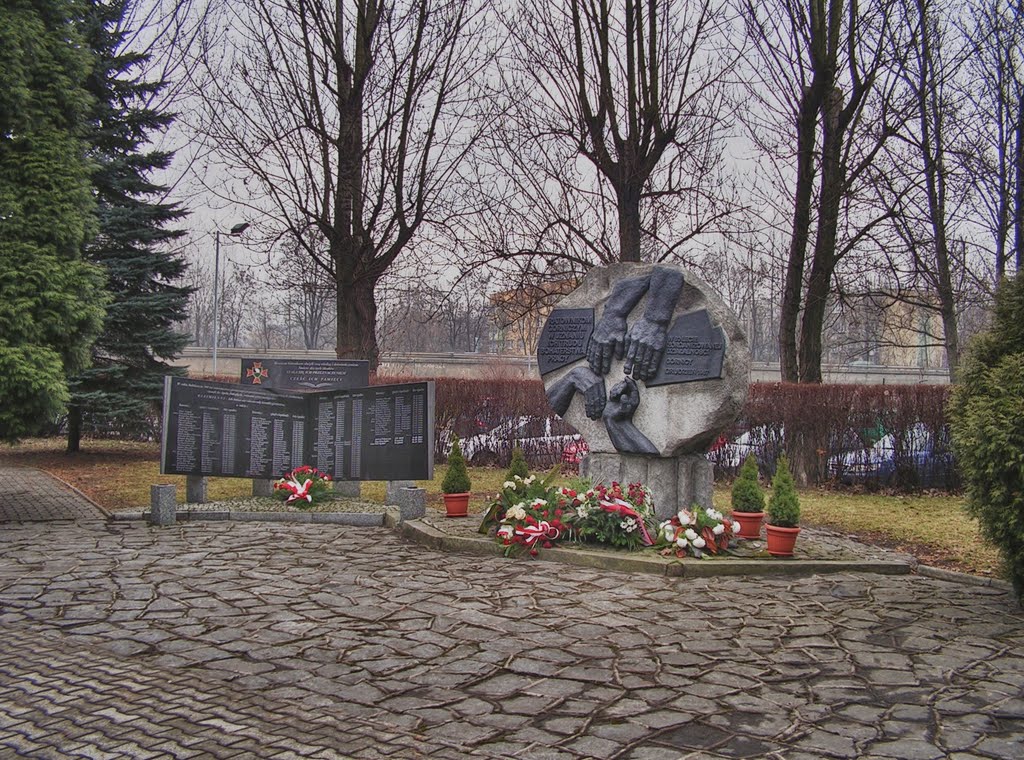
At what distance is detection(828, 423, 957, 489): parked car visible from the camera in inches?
536

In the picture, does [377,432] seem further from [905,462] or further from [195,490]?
[905,462]

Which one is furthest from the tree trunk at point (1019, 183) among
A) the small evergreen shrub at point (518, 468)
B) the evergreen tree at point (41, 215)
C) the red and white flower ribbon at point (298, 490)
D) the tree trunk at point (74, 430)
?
the tree trunk at point (74, 430)

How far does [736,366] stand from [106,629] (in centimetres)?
590

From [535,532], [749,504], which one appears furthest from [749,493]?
[535,532]

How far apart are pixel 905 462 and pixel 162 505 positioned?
11.0m

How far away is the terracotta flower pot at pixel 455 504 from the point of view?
9.92 metres

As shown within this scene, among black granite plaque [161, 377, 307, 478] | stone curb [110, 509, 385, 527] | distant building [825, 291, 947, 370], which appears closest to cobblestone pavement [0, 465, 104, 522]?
stone curb [110, 509, 385, 527]

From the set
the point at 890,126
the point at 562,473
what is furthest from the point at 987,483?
the point at 890,126

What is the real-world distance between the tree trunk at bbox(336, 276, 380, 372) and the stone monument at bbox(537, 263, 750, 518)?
7.34 meters

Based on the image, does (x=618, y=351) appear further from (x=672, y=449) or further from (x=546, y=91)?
(x=546, y=91)

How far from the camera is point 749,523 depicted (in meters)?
8.55

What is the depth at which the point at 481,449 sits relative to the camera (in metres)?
17.0

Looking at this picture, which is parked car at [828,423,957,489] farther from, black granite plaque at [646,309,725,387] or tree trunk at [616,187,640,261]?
black granite plaque at [646,309,725,387]

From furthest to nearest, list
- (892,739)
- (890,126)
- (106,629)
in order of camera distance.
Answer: (890,126), (106,629), (892,739)
